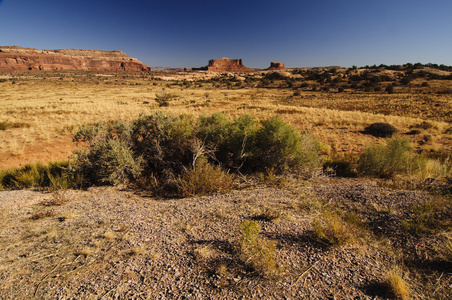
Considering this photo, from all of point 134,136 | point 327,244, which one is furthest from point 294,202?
point 134,136

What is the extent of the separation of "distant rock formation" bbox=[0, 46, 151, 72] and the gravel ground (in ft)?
387

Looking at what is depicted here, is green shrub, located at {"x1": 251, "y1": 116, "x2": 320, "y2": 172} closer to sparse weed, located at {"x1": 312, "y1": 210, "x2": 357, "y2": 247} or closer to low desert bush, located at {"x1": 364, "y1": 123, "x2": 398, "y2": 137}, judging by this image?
sparse weed, located at {"x1": 312, "y1": 210, "x2": 357, "y2": 247}

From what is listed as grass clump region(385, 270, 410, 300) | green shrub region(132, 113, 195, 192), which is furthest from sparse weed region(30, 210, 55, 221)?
grass clump region(385, 270, 410, 300)

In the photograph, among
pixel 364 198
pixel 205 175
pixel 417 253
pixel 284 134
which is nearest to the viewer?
pixel 417 253

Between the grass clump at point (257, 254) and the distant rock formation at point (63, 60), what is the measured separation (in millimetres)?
120640

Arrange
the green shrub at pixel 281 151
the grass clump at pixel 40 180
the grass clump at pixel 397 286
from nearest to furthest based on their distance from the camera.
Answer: the grass clump at pixel 397 286 < the grass clump at pixel 40 180 < the green shrub at pixel 281 151

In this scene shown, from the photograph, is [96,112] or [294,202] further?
[96,112]

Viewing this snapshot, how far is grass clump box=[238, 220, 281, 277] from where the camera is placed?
273cm

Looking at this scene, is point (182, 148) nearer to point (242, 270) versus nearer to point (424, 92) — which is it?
point (242, 270)

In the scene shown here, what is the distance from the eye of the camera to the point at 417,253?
10.1ft

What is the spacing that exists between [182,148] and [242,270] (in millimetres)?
4481

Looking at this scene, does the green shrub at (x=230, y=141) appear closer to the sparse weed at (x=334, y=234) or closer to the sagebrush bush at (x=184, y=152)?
the sagebrush bush at (x=184, y=152)

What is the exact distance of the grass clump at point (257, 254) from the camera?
273cm

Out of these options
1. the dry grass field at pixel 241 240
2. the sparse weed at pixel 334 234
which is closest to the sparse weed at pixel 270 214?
the dry grass field at pixel 241 240
